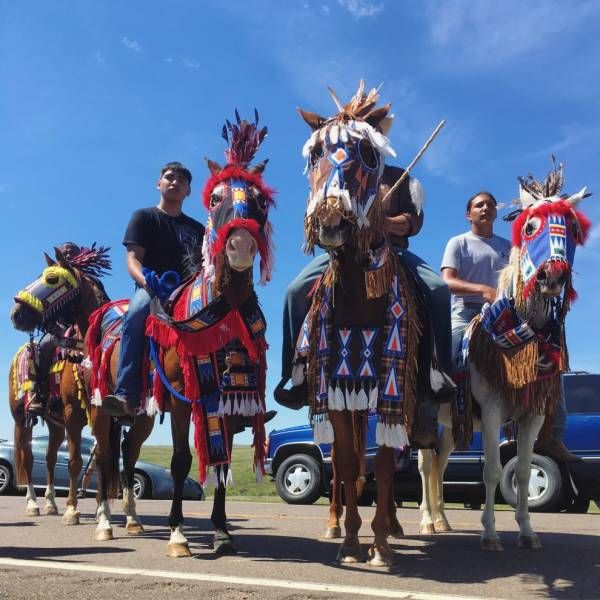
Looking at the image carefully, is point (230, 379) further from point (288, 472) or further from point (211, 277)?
point (288, 472)

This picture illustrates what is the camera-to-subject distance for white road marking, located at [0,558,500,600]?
3.74 m

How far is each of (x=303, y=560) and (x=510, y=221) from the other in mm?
3434

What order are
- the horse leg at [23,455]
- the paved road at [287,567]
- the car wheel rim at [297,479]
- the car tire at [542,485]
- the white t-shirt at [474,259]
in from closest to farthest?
the paved road at [287,567] < the white t-shirt at [474,259] < the car tire at [542,485] < the horse leg at [23,455] < the car wheel rim at [297,479]

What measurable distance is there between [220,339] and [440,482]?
10.6 ft

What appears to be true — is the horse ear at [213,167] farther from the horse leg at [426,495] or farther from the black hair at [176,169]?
the horse leg at [426,495]

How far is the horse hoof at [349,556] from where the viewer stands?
4902 mm

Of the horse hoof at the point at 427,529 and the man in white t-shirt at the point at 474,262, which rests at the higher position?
the man in white t-shirt at the point at 474,262

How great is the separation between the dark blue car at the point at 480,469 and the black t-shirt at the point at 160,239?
417 centimetres

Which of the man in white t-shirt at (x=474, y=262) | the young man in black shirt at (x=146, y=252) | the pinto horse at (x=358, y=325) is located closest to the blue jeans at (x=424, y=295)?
the pinto horse at (x=358, y=325)

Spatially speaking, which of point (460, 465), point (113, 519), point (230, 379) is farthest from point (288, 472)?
point (230, 379)

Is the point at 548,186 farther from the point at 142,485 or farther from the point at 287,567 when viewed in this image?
the point at 142,485

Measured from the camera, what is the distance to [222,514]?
18.9 feet

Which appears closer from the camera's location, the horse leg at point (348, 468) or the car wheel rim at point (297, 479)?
the horse leg at point (348, 468)

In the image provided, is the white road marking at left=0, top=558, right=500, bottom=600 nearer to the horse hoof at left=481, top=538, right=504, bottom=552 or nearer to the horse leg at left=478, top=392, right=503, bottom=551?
the horse hoof at left=481, top=538, right=504, bottom=552
